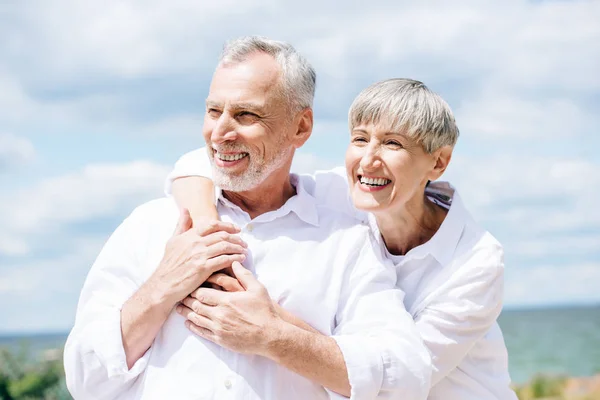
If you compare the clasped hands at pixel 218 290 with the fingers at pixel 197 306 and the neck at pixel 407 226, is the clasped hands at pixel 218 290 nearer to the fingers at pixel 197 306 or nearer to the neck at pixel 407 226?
the fingers at pixel 197 306

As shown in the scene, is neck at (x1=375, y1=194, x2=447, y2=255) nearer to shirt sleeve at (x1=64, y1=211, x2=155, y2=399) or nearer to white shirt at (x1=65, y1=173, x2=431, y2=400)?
white shirt at (x1=65, y1=173, x2=431, y2=400)

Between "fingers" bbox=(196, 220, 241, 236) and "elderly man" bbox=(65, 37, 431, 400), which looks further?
"fingers" bbox=(196, 220, 241, 236)

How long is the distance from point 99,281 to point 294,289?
767 millimetres

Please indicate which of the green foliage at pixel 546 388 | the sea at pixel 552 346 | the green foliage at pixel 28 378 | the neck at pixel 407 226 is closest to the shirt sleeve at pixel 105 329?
the neck at pixel 407 226

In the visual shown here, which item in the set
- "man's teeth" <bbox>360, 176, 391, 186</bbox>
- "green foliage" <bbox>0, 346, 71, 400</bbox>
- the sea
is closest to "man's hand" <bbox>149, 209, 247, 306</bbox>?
"man's teeth" <bbox>360, 176, 391, 186</bbox>

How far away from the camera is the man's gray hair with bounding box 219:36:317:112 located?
3.21m

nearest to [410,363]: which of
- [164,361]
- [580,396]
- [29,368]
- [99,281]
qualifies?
[164,361]

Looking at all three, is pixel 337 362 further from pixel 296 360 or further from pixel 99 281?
pixel 99 281

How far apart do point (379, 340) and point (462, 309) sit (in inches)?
15.2

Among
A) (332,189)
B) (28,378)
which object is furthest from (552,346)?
(332,189)

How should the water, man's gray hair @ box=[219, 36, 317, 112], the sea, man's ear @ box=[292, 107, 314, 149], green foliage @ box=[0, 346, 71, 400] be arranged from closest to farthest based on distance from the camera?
man's gray hair @ box=[219, 36, 317, 112]
man's ear @ box=[292, 107, 314, 149]
green foliage @ box=[0, 346, 71, 400]
the sea
the water

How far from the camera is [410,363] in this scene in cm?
289

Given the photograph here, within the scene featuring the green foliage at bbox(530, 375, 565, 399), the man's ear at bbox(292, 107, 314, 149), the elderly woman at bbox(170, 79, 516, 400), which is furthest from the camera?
the green foliage at bbox(530, 375, 565, 399)

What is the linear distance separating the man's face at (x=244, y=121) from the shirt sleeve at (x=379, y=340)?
23.4 inches
